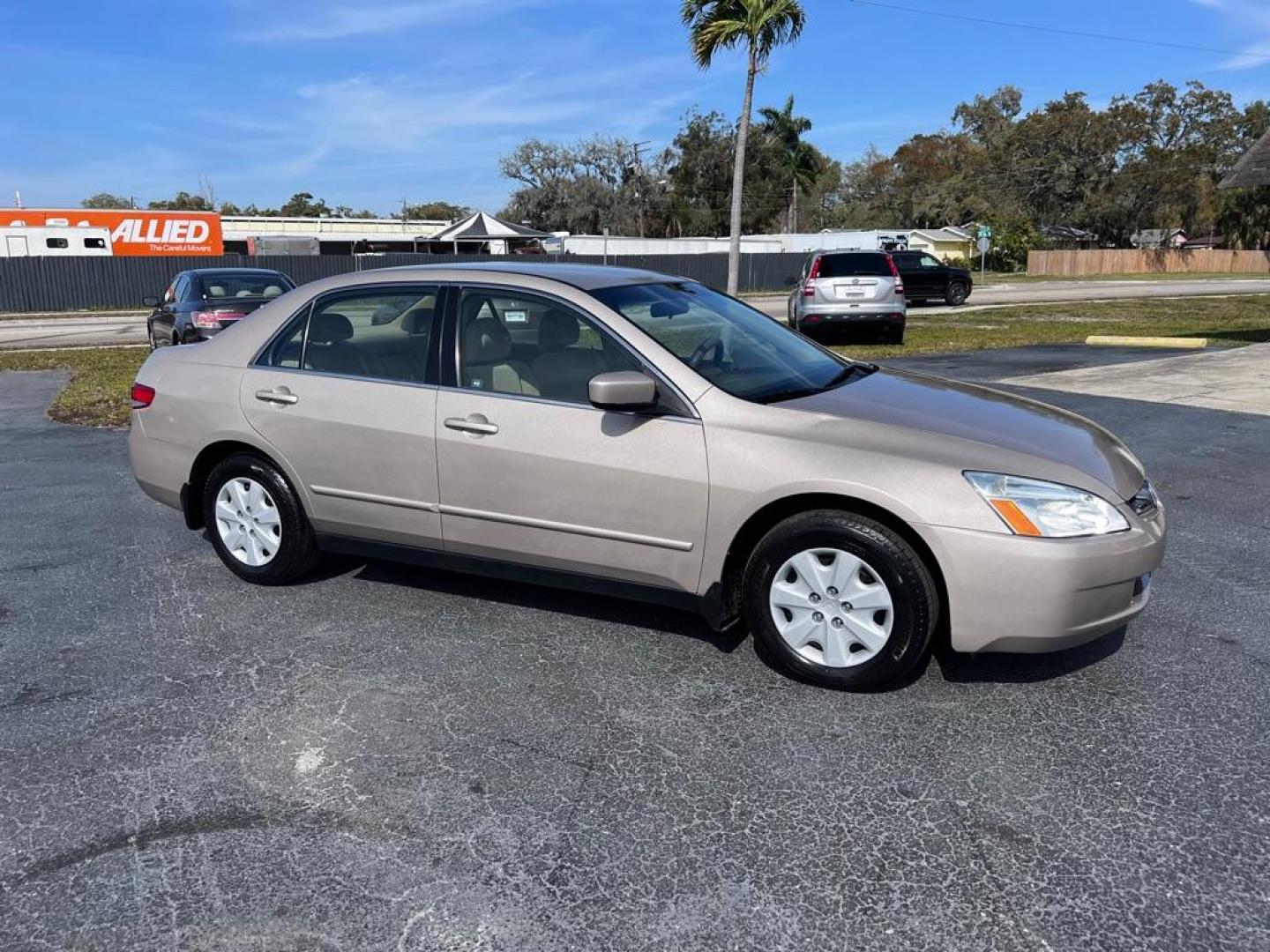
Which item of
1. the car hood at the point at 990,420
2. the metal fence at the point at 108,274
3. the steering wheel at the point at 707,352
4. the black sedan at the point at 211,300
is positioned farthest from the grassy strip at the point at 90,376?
the metal fence at the point at 108,274

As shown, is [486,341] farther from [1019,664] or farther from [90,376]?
[90,376]

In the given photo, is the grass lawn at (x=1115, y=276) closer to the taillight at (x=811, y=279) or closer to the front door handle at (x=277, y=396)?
the taillight at (x=811, y=279)

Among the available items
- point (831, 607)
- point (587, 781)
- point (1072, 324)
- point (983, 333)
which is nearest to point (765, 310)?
point (1072, 324)

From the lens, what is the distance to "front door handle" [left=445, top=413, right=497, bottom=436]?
13.9 ft

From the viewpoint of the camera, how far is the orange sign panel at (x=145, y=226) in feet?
128

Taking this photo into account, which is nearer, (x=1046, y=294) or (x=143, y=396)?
(x=143, y=396)

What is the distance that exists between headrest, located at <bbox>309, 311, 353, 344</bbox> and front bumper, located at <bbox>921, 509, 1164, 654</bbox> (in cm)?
285

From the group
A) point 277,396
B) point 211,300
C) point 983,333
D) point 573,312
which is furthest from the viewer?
point 983,333

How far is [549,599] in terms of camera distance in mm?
4836

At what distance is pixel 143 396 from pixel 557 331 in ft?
8.15

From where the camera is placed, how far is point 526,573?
4332mm

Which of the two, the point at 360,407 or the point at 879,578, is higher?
the point at 360,407

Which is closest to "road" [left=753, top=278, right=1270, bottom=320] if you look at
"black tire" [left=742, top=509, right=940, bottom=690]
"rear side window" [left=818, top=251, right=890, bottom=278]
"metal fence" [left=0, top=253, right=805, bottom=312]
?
"metal fence" [left=0, top=253, right=805, bottom=312]

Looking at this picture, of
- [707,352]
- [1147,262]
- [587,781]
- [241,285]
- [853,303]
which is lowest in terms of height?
[587,781]
